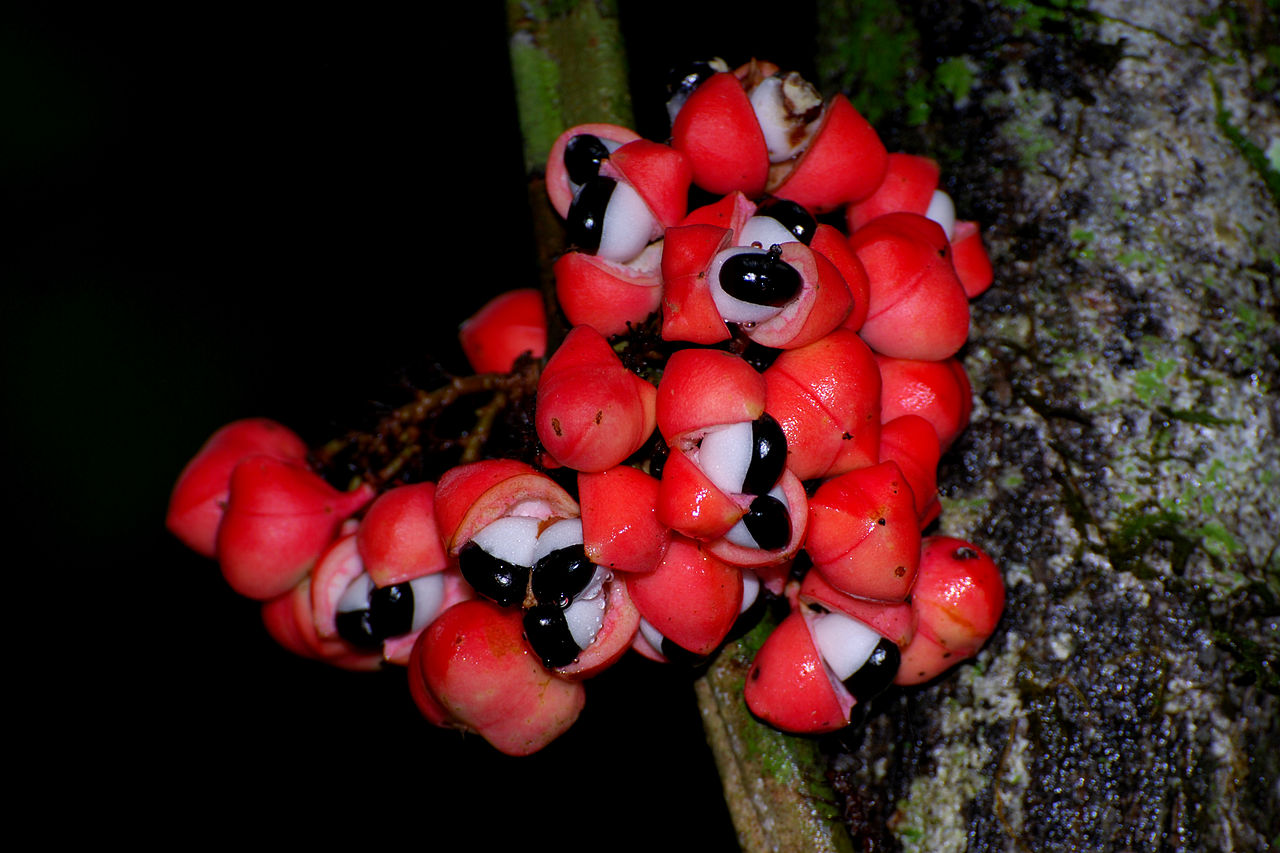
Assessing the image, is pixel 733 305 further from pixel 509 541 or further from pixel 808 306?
pixel 509 541

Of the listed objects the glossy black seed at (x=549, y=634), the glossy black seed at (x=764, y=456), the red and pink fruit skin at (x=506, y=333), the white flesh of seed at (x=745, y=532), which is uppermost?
the glossy black seed at (x=764, y=456)

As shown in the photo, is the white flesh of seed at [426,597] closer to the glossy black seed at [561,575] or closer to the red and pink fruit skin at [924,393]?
the glossy black seed at [561,575]

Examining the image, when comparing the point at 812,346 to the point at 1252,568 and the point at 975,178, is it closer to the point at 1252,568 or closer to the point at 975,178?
the point at 975,178

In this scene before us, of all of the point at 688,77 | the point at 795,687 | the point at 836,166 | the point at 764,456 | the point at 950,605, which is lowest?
the point at 795,687

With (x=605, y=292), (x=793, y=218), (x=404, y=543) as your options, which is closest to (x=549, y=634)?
(x=404, y=543)

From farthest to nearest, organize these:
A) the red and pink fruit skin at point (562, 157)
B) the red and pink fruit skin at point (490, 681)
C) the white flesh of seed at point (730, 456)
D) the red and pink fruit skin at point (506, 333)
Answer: the red and pink fruit skin at point (506, 333) < the red and pink fruit skin at point (562, 157) < the red and pink fruit skin at point (490, 681) < the white flesh of seed at point (730, 456)

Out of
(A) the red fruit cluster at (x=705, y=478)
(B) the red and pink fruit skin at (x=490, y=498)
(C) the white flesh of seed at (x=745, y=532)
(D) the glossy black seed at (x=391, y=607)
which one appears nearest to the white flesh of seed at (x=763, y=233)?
(A) the red fruit cluster at (x=705, y=478)
